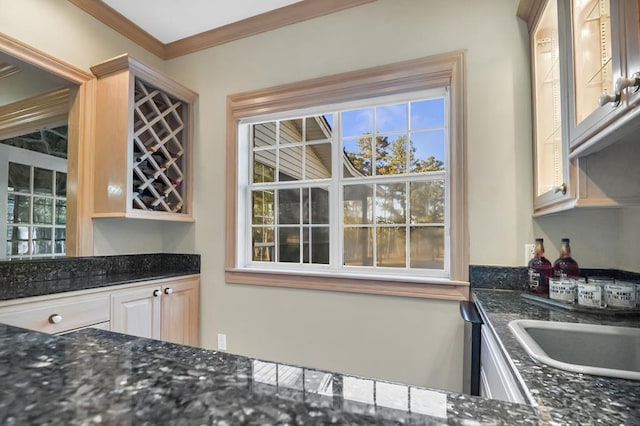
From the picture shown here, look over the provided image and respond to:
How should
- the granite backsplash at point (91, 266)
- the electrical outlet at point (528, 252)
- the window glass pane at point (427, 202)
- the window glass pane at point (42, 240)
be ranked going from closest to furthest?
the electrical outlet at point (528, 252) < the granite backsplash at point (91, 266) < the window glass pane at point (427, 202) < the window glass pane at point (42, 240)

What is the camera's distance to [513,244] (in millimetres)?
1863

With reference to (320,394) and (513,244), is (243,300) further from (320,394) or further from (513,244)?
(320,394)

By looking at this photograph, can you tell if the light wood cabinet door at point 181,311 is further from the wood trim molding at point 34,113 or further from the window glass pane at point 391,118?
the window glass pane at point 391,118

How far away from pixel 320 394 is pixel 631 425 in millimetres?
562

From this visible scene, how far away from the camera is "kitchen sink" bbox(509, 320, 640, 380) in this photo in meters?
1.07

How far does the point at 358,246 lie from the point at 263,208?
0.88m

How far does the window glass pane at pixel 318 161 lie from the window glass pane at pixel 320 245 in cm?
42

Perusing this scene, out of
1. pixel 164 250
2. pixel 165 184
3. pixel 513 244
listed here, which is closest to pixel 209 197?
pixel 165 184

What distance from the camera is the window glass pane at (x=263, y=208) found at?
2688 millimetres

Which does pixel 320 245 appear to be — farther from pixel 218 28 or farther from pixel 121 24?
pixel 121 24

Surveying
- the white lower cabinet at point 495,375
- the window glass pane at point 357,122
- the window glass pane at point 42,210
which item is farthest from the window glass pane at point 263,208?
the window glass pane at point 42,210

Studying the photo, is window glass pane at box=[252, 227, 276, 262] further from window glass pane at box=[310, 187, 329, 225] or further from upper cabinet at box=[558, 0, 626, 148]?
upper cabinet at box=[558, 0, 626, 148]

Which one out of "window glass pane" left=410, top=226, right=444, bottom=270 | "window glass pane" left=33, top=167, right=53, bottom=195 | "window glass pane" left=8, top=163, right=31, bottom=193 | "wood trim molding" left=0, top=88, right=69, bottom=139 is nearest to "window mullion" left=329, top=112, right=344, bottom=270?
"window glass pane" left=410, top=226, right=444, bottom=270

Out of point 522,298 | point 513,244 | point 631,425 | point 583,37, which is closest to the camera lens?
point 631,425
